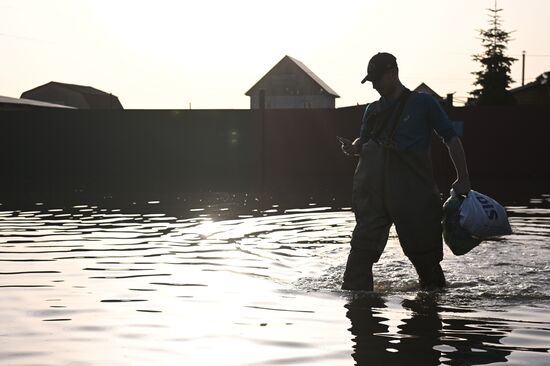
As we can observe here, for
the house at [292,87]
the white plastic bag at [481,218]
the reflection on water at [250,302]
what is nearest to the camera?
the reflection on water at [250,302]

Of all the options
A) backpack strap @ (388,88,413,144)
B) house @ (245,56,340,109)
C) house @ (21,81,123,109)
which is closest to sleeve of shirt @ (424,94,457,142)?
backpack strap @ (388,88,413,144)

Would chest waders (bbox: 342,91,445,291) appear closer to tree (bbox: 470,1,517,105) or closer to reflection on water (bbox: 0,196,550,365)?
reflection on water (bbox: 0,196,550,365)

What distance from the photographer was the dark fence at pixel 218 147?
66.4ft

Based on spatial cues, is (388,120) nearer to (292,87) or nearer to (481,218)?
(481,218)

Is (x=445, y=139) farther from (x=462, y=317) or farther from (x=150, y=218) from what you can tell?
(x=150, y=218)

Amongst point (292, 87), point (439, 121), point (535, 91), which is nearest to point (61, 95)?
point (292, 87)

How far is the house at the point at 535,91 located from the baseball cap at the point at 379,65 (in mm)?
33918

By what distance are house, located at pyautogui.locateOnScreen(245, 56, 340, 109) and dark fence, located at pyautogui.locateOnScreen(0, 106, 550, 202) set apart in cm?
3934

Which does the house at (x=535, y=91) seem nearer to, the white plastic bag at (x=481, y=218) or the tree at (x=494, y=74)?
A: the tree at (x=494, y=74)

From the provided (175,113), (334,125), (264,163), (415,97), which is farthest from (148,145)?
(415,97)

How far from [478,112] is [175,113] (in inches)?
305

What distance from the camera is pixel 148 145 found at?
21641 millimetres

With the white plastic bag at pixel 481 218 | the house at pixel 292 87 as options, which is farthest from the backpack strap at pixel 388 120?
the house at pixel 292 87

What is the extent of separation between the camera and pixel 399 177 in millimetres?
5762
